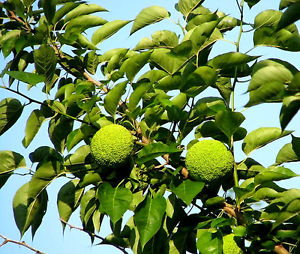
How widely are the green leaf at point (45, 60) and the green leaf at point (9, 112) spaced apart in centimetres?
17

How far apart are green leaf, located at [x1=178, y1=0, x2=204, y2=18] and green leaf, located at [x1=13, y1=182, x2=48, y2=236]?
1042mm

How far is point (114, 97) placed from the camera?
74.5 inches

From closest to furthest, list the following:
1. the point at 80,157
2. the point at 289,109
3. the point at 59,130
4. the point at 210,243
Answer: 1. the point at 289,109
2. the point at 210,243
3. the point at 80,157
4. the point at 59,130

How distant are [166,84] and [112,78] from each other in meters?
0.25

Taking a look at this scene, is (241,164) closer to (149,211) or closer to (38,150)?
(149,211)

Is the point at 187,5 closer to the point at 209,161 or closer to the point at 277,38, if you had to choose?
the point at 277,38

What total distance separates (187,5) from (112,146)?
867mm

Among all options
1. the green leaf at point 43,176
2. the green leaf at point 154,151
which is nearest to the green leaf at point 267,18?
the green leaf at point 154,151

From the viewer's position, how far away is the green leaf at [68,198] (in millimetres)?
2041

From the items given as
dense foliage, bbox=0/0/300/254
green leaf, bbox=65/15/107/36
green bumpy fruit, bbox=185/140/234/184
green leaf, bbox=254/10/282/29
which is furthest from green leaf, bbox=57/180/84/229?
green leaf, bbox=254/10/282/29

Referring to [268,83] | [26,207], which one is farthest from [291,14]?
[26,207]

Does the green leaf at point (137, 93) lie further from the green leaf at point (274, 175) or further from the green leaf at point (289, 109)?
the green leaf at point (289, 109)

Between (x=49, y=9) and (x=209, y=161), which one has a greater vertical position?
(x=49, y=9)

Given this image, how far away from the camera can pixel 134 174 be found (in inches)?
71.2
